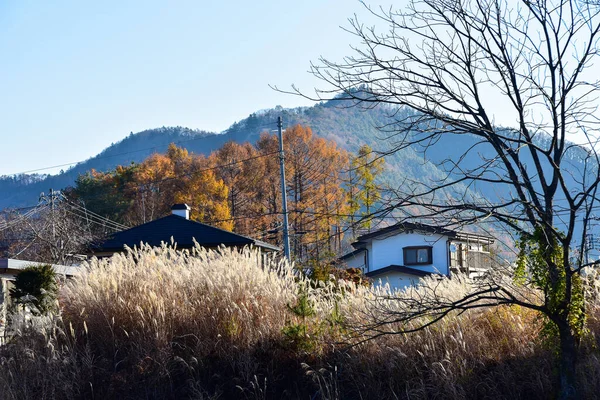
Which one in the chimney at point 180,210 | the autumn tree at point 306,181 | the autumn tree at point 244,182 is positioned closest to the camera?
the chimney at point 180,210

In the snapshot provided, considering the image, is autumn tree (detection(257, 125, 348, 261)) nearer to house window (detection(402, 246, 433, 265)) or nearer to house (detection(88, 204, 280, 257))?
house window (detection(402, 246, 433, 265))

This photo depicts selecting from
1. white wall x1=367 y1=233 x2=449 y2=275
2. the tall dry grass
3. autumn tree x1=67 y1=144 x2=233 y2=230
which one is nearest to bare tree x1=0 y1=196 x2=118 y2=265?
autumn tree x1=67 y1=144 x2=233 y2=230

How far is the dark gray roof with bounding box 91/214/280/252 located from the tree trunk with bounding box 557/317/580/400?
60.7 ft

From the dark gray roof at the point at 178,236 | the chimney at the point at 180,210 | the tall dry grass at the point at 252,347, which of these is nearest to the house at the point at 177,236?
the dark gray roof at the point at 178,236

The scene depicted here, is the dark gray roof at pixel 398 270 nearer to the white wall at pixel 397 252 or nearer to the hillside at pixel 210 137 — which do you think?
the white wall at pixel 397 252

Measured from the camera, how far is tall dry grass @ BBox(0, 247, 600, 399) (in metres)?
8.47

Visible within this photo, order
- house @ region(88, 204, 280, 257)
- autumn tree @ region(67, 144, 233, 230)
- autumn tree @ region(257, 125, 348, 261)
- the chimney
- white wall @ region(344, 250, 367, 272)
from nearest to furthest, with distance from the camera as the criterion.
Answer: house @ region(88, 204, 280, 257) < the chimney < white wall @ region(344, 250, 367, 272) < autumn tree @ region(67, 144, 233, 230) < autumn tree @ region(257, 125, 348, 261)

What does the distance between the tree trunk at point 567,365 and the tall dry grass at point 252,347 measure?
2.13ft

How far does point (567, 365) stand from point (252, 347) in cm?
396

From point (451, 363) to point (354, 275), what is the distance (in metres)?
9.03

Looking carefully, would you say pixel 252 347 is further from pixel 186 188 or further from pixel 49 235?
pixel 186 188

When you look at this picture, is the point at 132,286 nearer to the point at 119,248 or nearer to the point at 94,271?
the point at 94,271

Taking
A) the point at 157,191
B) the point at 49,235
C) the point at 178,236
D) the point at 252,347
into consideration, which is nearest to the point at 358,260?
the point at 178,236

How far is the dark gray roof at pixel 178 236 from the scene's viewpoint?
25.5 meters
